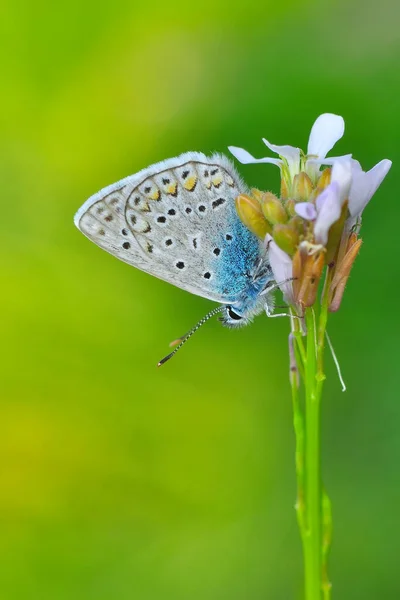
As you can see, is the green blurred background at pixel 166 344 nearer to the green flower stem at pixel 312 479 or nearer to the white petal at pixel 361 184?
the green flower stem at pixel 312 479

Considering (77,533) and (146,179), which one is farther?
(77,533)

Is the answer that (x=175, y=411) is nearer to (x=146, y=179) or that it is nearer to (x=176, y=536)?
(x=176, y=536)

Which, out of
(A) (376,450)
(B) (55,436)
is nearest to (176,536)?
(B) (55,436)

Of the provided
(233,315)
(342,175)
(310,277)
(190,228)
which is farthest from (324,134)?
(233,315)

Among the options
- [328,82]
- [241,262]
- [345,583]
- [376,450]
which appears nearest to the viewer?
Result: [241,262]

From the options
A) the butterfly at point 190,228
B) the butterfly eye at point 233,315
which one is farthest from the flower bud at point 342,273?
the butterfly eye at point 233,315

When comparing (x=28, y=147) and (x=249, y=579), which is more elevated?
(x=28, y=147)
